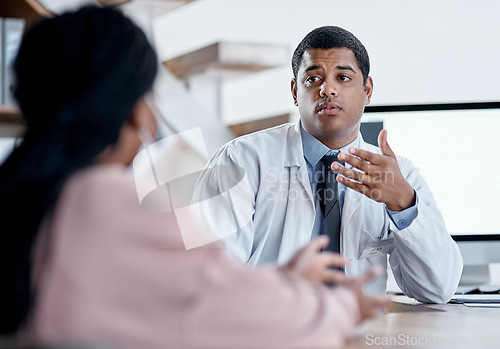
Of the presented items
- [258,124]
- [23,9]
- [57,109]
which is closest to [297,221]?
[57,109]

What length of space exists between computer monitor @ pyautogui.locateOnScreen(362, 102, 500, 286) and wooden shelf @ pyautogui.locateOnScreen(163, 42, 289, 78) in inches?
35.9

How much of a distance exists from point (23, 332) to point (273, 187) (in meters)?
1.00

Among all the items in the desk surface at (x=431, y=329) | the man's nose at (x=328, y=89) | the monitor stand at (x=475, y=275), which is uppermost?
the man's nose at (x=328, y=89)

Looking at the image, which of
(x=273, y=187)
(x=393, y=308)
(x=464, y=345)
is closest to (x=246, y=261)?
(x=273, y=187)

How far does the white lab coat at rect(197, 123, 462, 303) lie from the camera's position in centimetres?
135

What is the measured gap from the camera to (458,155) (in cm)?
154

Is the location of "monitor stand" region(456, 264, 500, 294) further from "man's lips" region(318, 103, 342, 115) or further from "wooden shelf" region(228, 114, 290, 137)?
"wooden shelf" region(228, 114, 290, 137)

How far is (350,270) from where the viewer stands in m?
1.41

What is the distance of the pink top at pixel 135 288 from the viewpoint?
50cm

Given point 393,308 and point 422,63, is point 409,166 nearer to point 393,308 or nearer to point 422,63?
point 393,308

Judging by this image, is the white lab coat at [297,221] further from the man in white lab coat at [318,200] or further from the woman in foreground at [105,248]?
the woman in foreground at [105,248]

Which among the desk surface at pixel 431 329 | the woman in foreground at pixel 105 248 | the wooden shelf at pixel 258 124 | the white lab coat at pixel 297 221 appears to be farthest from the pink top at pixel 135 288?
the wooden shelf at pixel 258 124

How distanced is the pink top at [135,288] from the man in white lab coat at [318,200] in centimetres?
81

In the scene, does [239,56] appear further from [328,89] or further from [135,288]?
[135,288]
